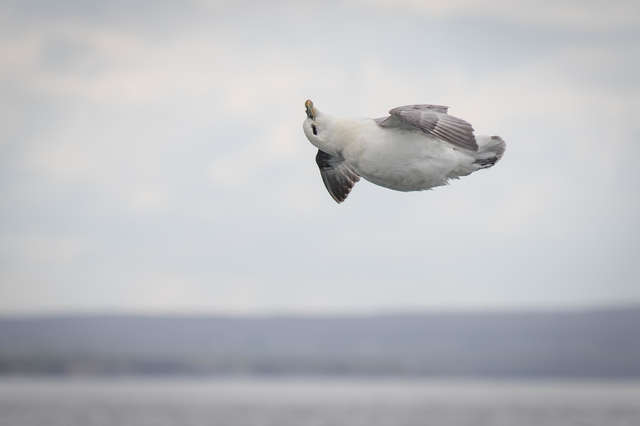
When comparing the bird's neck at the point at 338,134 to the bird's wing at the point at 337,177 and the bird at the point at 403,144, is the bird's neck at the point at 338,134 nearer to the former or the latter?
the bird at the point at 403,144

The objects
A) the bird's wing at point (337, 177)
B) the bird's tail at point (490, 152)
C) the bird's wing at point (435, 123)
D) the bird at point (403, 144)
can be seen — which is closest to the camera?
the bird's wing at point (435, 123)

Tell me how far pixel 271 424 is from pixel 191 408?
5452 cm

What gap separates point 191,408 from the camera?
18075 cm

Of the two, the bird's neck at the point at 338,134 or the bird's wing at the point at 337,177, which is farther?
the bird's wing at the point at 337,177

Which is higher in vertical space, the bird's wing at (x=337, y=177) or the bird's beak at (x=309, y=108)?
the bird's beak at (x=309, y=108)

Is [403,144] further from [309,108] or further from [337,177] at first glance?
[337,177]

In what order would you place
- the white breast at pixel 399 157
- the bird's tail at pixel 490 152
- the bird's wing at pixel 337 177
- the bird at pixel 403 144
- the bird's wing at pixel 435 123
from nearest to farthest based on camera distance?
1. the bird's wing at pixel 435 123
2. the bird at pixel 403 144
3. the white breast at pixel 399 157
4. the bird's tail at pixel 490 152
5. the bird's wing at pixel 337 177

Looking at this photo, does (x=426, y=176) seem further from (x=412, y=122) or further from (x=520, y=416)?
(x=520, y=416)

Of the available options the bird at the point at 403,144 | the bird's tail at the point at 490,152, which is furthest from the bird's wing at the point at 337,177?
the bird's tail at the point at 490,152

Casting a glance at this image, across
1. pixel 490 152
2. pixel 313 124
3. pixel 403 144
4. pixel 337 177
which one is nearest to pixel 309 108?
pixel 313 124

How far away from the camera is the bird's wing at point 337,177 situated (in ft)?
60.6

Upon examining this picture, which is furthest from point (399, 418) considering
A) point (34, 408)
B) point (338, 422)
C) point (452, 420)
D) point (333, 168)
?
point (333, 168)

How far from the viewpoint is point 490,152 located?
675 inches

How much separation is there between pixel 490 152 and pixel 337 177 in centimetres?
268
